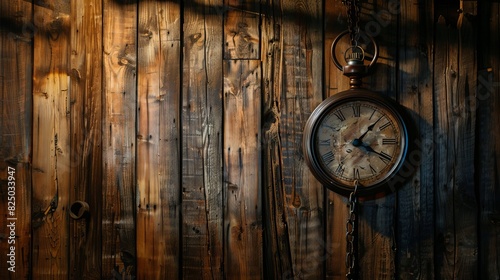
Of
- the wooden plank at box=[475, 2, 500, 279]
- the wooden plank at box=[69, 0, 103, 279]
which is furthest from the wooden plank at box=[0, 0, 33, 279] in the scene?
the wooden plank at box=[475, 2, 500, 279]

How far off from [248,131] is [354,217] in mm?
642

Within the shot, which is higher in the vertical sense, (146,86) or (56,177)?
(146,86)

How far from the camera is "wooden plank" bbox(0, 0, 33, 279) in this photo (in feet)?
7.98

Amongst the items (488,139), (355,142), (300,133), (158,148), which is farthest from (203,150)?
(488,139)

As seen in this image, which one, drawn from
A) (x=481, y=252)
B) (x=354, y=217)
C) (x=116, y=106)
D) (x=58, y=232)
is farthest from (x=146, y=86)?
(x=481, y=252)

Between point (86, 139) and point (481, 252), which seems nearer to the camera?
point (481, 252)

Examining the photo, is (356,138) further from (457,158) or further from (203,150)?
(203,150)

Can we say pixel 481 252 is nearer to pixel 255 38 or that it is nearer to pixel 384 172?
pixel 384 172

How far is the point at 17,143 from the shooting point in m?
2.44

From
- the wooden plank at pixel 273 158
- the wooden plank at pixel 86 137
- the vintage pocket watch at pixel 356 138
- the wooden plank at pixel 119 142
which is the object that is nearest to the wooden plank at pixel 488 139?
the vintage pocket watch at pixel 356 138

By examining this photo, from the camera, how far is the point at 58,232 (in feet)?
7.94

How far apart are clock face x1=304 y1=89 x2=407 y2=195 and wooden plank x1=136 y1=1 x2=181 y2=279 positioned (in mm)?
680

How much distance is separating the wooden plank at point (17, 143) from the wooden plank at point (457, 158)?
6.60ft

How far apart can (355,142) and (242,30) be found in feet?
2.52
